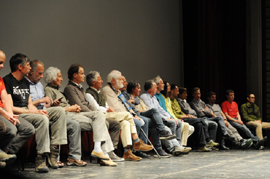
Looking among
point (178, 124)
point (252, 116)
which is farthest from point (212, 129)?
point (252, 116)

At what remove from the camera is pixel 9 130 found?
9.02 feet

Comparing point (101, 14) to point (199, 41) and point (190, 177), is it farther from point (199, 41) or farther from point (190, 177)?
point (190, 177)

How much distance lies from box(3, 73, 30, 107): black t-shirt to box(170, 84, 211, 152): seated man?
10.4ft

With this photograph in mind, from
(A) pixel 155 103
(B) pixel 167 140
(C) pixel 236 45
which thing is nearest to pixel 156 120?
(B) pixel 167 140

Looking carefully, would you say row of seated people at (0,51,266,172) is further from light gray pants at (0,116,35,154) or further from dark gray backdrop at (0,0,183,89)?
dark gray backdrop at (0,0,183,89)

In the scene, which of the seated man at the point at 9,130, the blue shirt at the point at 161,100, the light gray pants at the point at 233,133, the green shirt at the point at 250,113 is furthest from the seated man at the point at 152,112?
the green shirt at the point at 250,113

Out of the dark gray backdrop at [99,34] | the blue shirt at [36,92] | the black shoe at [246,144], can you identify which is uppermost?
the dark gray backdrop at [99,34]

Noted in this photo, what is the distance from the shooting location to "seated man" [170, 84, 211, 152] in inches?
232

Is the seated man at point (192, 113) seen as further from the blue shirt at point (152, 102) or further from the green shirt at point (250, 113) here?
the green shirt at point (250, 113)

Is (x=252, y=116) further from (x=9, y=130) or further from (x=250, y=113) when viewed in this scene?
(x=9, y=130)

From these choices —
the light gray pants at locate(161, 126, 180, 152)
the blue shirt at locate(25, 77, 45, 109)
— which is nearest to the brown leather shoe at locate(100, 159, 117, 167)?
the blue shirt at locate(25, 77, 45, 109)

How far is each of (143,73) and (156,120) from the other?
6.68 feet

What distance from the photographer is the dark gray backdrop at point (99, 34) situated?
4.67m

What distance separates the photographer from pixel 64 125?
338cm
